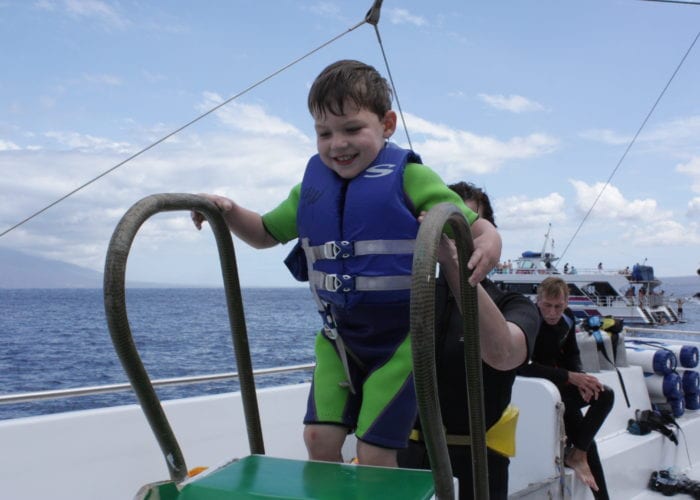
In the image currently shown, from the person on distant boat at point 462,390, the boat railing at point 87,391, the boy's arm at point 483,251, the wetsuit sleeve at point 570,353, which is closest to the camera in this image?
the boy's arm at point 483,251

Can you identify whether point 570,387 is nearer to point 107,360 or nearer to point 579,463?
point 579,463

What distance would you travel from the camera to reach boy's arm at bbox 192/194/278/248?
5.13 ft

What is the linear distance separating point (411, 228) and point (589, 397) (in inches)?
92.4

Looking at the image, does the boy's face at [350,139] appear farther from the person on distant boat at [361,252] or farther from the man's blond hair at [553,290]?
the man's blond hair at [553,290]

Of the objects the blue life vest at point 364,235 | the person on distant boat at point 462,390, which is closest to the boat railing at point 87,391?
the person on distant boat at point 462,390

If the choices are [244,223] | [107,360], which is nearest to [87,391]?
[244,223]

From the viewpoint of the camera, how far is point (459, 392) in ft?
6.78

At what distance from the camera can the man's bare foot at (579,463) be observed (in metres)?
3.29

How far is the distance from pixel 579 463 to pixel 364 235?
2388 mm

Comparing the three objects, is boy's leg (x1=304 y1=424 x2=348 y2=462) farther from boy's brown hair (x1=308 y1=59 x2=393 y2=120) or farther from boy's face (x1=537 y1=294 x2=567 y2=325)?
boy's face (x1=537 y1=294 x2=567 y2=325)

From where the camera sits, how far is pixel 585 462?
11.0ft

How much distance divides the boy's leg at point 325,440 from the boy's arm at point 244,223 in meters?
0.48

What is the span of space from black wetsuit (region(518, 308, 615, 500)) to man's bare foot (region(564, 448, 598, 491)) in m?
0.03

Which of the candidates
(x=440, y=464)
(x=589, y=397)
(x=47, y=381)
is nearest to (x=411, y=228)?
(x=440, y=464)
